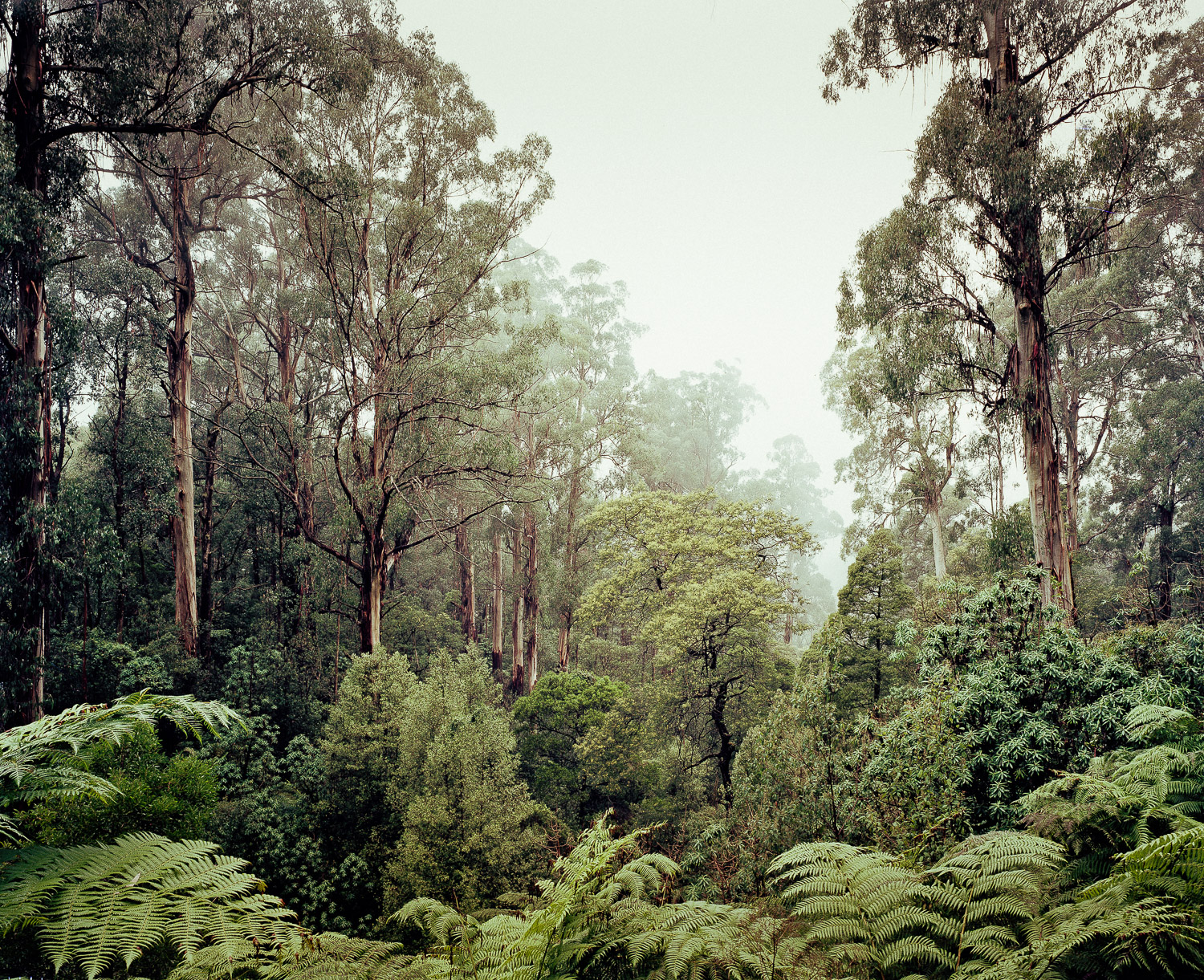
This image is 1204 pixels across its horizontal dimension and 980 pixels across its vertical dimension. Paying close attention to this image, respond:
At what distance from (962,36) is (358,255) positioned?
450 inches

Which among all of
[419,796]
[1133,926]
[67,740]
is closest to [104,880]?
[67,740]

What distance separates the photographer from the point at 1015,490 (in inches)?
822

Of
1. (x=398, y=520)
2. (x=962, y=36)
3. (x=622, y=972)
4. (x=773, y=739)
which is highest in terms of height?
(x=962, y=36)

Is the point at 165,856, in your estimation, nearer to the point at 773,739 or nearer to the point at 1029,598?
the point at 1029,598

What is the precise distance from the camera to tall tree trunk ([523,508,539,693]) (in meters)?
21.5

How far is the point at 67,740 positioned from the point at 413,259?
1303cm

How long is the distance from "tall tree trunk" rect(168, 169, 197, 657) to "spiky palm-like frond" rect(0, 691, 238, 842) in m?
12.5

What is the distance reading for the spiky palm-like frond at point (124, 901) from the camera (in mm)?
1699

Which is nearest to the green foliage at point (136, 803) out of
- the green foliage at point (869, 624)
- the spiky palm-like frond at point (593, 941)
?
the spiky palm-like frond at point (593, 941)

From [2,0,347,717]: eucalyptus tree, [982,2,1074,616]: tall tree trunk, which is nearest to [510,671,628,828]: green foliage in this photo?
[2,0,347,717]: eucalyptus tree

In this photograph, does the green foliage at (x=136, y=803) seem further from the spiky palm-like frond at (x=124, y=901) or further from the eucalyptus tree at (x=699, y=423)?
the eucalyptus tree at (x=699, y=423)

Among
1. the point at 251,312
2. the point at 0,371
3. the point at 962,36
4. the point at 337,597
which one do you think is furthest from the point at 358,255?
the point at 962,36

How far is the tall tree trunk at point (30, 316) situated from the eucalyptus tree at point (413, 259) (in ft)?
14.4

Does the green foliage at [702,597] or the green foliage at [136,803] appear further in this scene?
the green foliage at [702,597]
